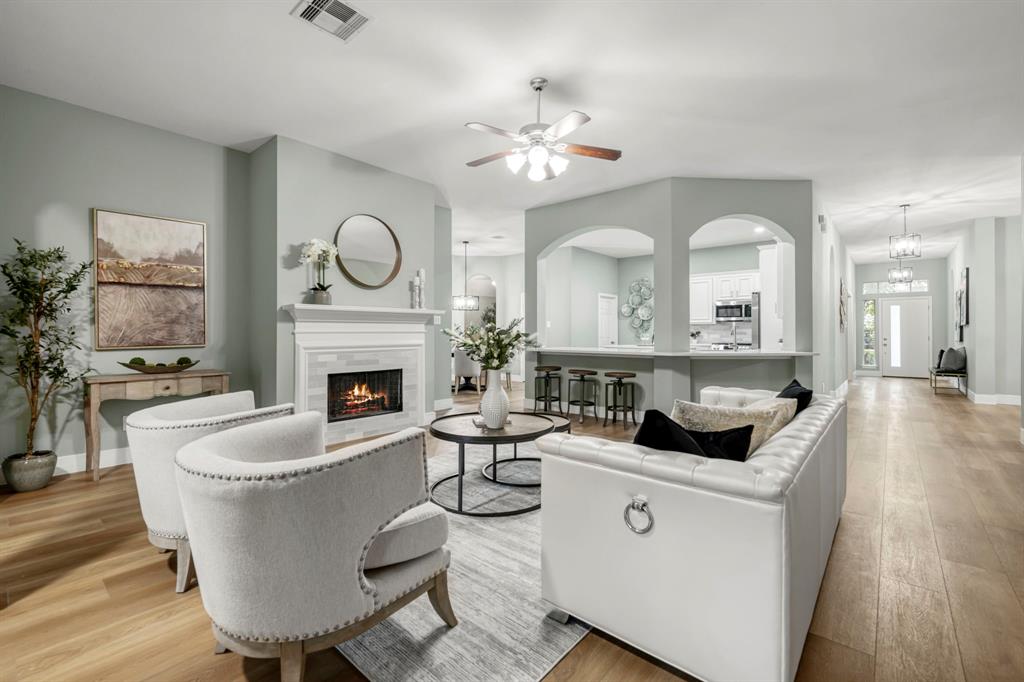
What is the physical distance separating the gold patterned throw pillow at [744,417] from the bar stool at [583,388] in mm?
3730

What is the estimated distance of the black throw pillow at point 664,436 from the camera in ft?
5.46

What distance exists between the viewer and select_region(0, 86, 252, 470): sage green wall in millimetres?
3627

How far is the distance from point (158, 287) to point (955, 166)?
26.1 feet

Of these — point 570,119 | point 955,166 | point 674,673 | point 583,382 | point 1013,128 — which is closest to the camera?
point 674,673

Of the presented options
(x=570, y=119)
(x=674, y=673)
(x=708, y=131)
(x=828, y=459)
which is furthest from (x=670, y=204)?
(x=674, y=673)

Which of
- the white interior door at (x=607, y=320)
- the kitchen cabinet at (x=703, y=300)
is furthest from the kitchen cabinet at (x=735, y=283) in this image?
the white interior door at (x=607, y=320)

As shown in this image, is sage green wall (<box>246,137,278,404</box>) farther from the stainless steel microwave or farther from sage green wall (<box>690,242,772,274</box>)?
sage green wall (<box>690,242,772,274</box>)

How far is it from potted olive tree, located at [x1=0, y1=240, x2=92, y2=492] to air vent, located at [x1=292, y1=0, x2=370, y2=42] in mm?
2472

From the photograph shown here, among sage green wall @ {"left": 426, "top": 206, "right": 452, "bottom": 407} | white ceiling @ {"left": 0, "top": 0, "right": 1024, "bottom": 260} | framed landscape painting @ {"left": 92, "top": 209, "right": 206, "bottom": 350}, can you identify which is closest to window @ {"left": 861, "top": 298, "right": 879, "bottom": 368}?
white ceiling @ {"left": 0, "top": 0, "right": 1024, "bottom": 260}

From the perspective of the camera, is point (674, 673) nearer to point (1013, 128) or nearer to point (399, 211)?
point (399, 211)

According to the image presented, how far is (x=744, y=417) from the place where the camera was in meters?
2.26

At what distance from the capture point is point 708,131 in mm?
4289

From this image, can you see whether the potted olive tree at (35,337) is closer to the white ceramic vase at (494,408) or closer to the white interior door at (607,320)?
the white ceramic vase at (494,408)

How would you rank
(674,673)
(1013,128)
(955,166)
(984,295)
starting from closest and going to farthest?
1. (674,673)
2. (1013,128)
3. (955,166)
4. (984,295)
